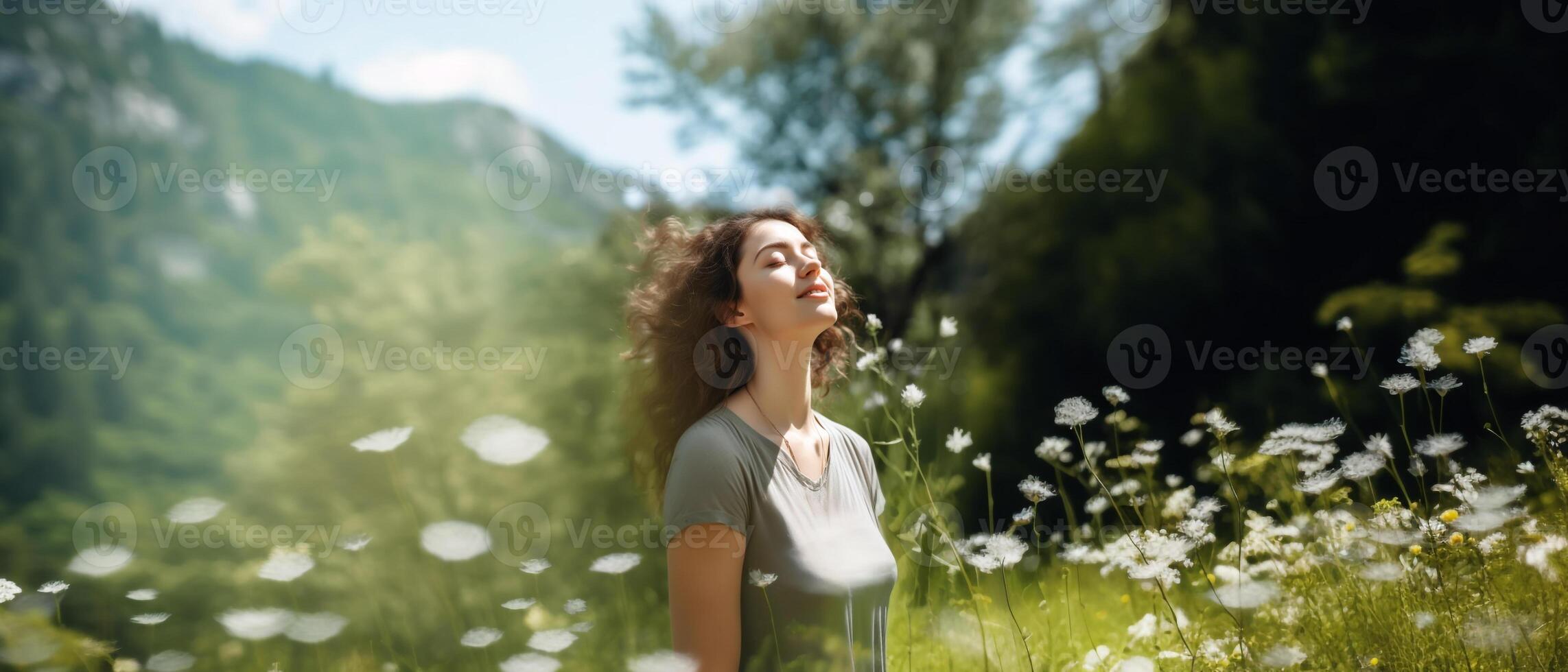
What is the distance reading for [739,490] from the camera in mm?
1679

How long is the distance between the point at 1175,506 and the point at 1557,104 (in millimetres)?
3642

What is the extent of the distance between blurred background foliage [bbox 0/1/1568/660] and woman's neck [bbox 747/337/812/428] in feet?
1.86

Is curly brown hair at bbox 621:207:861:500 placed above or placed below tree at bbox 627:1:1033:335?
below

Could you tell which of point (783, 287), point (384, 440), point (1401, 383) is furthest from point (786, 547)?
point (1401, 383)

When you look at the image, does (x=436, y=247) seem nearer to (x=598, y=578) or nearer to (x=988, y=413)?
(x=598, y=578)


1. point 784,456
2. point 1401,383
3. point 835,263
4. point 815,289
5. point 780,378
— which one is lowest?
point 1401,383

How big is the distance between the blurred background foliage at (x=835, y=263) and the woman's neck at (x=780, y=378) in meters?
0.57

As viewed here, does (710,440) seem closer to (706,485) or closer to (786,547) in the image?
(706,485)

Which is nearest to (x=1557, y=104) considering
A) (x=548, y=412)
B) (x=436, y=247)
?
(x=548, y=412)

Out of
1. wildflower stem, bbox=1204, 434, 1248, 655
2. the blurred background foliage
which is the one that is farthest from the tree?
wildflower stem, bbox=1204, 434, 1248, 655

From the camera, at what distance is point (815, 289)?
1890mm

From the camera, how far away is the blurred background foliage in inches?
179

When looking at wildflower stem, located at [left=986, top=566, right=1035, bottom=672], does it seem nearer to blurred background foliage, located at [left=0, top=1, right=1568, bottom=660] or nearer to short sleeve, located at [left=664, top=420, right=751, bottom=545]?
short sleeve, located at [left=664, top=420, right=751, bottom=545]

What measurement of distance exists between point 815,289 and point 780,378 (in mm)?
213
